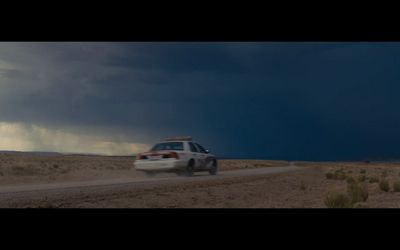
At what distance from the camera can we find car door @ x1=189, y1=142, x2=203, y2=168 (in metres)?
19.7

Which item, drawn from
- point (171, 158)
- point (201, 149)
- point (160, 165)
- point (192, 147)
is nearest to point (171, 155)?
point (171, 158)

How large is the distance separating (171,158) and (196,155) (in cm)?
161

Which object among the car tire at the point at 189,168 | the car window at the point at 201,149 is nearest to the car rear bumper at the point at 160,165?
the car tire at the point at 189,168

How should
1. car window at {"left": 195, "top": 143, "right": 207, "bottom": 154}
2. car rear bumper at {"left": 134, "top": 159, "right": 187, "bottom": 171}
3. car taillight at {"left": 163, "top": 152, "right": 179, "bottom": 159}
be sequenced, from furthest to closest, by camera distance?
car window at {"left": 195, "top": 143, "right": 207, "bottom": 154} < car rear bumper at {"left": 134, "top": 159, "right": 187, "bottom": 171} < car taillight at {"left": 163, "top": 152, "right": 179, "bottom": 159}

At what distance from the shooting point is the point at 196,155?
20.0 meters

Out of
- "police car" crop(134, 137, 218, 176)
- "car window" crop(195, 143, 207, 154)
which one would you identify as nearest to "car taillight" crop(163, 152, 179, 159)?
"police car" crop(134, 137, 218, 176)

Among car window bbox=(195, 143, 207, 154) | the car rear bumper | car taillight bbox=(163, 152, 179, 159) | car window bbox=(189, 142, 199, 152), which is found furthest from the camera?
car window bbox=(195, 143, 207, 154)

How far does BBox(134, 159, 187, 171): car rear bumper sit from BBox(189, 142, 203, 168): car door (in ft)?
2.19

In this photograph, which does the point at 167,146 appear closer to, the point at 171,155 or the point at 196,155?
the point at 171,155

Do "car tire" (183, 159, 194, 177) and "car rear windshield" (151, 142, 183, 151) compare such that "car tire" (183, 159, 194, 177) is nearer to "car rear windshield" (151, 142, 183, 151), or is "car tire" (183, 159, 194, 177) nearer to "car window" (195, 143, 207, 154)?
"car window" (195, 143, 207, 154)
